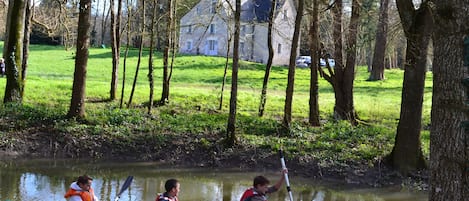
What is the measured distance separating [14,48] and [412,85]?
13.8m

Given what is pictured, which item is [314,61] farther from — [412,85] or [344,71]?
[412,85]

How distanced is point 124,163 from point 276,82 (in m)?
23.8

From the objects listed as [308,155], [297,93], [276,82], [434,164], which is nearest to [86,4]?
[308,155]

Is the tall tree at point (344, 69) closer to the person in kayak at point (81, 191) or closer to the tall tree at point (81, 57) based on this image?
the tall tree at point (81, 57)

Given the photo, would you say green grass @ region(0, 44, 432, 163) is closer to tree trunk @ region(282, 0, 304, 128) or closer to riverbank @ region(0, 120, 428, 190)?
riverbank @ region(0, 120, 428, 190)

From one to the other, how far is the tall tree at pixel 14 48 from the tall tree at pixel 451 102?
17.2 m

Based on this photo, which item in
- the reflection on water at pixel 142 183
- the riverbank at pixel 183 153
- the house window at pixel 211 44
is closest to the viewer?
the reflection on water at pixel 142 183

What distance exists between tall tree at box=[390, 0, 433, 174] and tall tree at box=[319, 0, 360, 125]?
5613 mm

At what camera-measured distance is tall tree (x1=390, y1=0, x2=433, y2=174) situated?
1340cm

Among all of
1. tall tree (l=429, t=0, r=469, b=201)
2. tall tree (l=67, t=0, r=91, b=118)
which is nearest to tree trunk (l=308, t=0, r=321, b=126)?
tall tree (l=67, t=0, r=91, b=118)

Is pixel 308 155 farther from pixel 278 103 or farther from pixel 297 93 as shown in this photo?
pixel 297 93

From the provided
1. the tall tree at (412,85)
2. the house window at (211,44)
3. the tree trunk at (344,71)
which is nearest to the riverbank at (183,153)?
the tall tree at (412,85)

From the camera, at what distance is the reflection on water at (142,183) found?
12.2 metres

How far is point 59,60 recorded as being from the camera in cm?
4744
